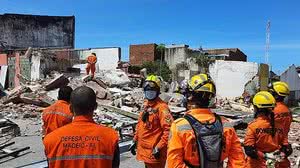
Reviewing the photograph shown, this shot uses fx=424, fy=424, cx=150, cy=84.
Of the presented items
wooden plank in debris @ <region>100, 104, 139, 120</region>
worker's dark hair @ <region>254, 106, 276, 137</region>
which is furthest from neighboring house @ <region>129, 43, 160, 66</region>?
worker's dark hair @ <region>254, 106, 276, 137</region>

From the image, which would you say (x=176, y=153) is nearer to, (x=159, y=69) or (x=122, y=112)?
(x=122, y=112)

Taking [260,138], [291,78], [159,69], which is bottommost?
[260,138]

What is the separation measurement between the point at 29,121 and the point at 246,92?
14172 mm

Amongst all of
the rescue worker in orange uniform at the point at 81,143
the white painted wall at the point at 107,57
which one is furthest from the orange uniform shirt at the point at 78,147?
the white painted wall at the point at 107,57

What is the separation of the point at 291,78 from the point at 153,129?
23.1 meters

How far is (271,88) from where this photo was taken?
6715 mm

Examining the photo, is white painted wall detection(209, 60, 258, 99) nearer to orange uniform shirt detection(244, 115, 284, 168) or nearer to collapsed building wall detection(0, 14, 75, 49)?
orange uniform shirt detection(244, 115, 284, 168)

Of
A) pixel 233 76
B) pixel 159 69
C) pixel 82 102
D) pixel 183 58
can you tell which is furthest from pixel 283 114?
pixel 183 58

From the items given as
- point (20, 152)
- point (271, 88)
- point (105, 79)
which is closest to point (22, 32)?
point (105, 79)

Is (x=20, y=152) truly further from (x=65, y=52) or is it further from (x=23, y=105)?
(x=65, y=52)

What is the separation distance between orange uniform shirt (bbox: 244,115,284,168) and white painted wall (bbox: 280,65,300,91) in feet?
69.0

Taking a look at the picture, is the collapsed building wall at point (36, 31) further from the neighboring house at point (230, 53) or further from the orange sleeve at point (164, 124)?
the orange sleeve at point (164, 124)

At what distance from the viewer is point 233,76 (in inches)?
1064

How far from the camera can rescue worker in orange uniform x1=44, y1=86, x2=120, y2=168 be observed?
323cm
